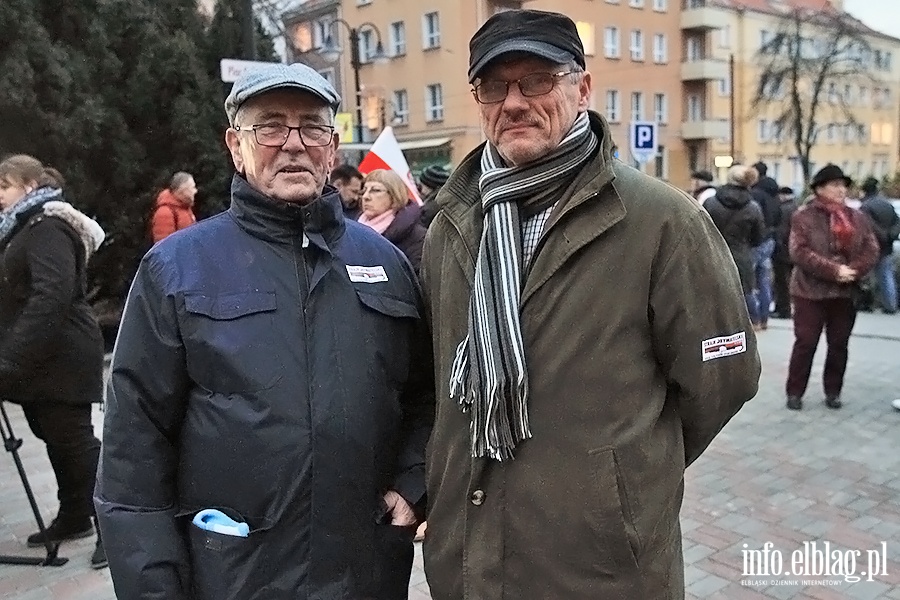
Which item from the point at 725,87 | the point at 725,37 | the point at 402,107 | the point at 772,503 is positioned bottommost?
the point at 772,503

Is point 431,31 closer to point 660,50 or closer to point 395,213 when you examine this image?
point 660,50

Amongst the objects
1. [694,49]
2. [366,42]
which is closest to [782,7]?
[694,49]

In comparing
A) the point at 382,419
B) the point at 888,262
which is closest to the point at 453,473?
the point at 382,419

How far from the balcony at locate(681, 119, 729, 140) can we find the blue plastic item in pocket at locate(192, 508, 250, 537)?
1698 inches

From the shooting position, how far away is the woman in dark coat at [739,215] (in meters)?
8.86

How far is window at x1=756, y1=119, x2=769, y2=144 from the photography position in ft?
153

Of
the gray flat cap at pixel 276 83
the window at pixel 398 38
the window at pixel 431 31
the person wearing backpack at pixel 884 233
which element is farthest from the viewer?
the window at pixel 398 38

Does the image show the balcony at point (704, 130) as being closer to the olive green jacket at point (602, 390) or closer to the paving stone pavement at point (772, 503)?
the paving stone pavement at point (772, 503)

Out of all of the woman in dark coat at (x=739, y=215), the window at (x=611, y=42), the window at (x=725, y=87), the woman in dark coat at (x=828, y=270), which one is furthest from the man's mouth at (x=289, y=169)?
the window at (x=725, y=87)

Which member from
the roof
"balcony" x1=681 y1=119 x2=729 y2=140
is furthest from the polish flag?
the roof

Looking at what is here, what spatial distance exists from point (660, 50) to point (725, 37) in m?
5.59

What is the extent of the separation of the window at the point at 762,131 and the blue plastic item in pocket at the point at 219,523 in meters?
49.0

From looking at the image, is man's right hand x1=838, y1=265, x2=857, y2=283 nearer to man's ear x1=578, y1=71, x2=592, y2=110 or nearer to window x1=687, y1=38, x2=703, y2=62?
man's ear x1=578, y1=71, x2=592, y2=110

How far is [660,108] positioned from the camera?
41750mm
